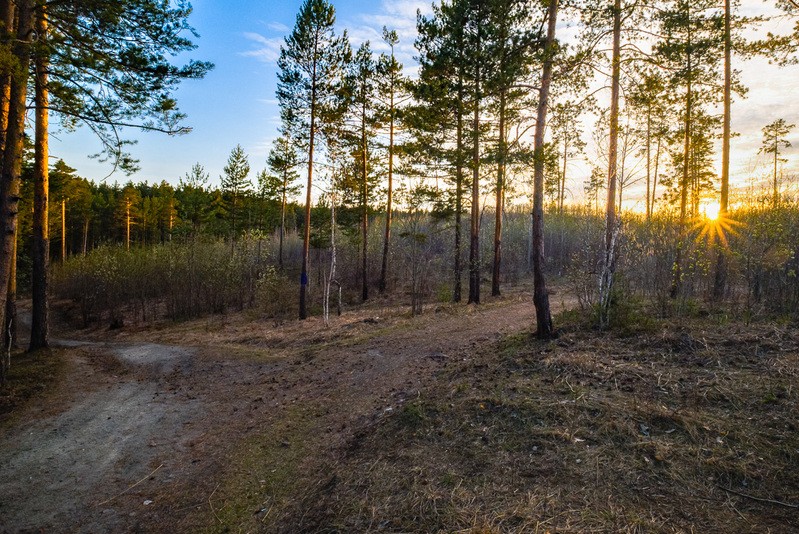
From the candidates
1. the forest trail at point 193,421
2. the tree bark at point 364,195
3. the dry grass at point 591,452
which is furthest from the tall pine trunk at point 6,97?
the tree bark at point 364,195

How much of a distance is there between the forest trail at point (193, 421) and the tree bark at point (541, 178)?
5.30ft

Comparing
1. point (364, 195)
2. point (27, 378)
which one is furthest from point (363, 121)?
point (27, 378)

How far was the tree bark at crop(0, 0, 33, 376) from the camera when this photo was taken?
6.67 metres

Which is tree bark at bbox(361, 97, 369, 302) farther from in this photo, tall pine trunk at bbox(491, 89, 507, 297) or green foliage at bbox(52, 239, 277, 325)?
tall pine trunk at bbox(491, 89, 507, 297)

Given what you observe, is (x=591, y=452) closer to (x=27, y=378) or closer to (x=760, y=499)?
(x=760, y=499)

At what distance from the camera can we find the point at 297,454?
5008 mm

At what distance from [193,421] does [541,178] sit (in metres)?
7.67

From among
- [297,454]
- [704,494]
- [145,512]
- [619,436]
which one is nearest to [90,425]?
[145,512]

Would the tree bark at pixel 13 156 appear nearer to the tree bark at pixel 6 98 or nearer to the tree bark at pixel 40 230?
the tree bark at pixel 6 98

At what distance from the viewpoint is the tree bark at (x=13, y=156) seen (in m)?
6.67

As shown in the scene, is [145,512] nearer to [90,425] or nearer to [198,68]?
[90,425]

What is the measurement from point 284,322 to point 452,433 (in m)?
13.1

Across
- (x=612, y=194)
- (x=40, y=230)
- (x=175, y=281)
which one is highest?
(x=612, y=194)

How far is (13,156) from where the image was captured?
6914 millimetres
